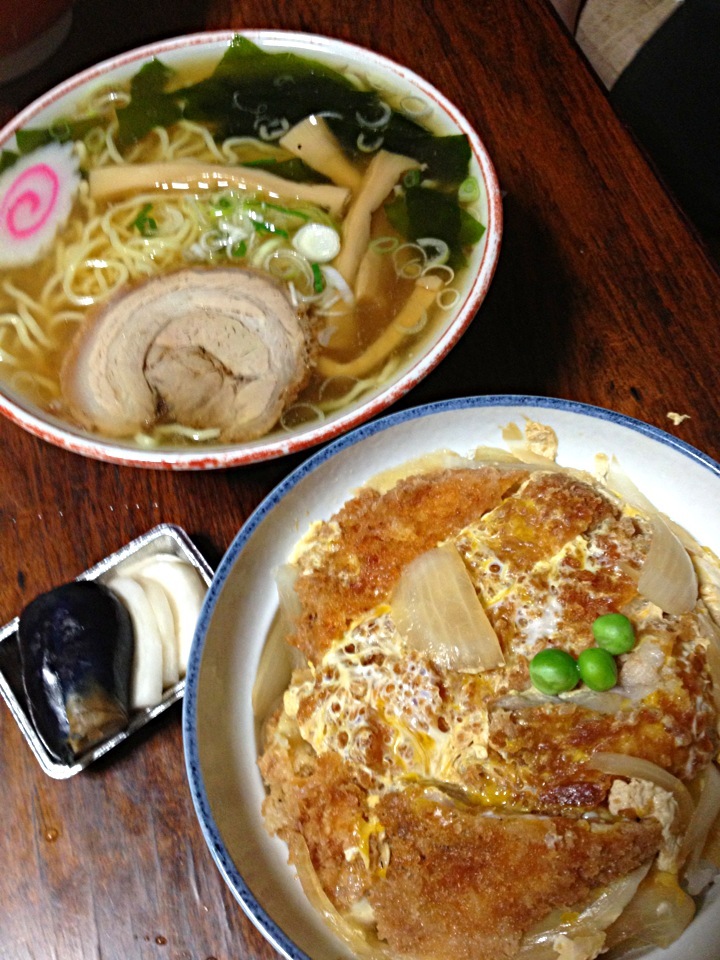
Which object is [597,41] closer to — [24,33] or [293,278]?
[293,278]

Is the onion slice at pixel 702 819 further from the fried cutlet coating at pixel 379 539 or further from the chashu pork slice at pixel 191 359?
the chashu pork slice at pixel 191 359

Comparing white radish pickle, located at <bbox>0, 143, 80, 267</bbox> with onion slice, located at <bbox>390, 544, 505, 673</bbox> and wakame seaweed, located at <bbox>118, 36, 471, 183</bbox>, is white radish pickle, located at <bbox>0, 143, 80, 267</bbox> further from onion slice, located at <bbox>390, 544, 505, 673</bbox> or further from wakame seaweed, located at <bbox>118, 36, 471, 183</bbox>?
onion slice, located at <bbox>390, 544, 505, 673</bbox>

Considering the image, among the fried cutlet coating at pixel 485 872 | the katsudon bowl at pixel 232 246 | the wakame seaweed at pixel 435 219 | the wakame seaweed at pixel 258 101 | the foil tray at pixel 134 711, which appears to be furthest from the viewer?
the wakame seaweed at pixel 258 101

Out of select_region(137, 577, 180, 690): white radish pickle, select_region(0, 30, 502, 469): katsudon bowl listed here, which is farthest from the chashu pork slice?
select_region(137, 577, 180, 690): white radish pickle

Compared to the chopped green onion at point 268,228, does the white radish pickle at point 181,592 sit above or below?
below

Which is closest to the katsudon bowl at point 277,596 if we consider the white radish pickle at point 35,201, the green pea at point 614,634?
the green pea at point 614,634

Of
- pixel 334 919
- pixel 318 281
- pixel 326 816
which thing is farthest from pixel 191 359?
pixel 334 919

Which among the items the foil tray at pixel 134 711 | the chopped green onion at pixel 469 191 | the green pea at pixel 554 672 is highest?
the chopped green onion at pixel 469 191
